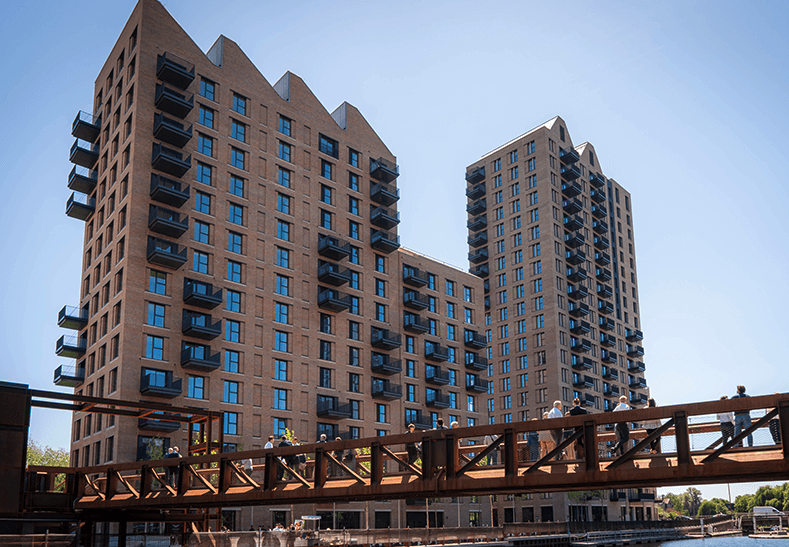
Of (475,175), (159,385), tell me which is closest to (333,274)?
(159,385)

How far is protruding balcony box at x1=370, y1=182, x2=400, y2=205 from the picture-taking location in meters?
87.5

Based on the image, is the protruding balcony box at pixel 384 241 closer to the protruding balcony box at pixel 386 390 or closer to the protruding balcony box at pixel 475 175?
the protruding balcony box at pixel 386 390

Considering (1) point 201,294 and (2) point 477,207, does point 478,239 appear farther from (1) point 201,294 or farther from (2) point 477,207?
(1) point 201,294

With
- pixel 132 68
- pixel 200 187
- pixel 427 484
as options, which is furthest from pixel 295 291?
pixel 427 484

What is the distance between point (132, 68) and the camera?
70.1 meters

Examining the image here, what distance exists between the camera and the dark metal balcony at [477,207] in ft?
411

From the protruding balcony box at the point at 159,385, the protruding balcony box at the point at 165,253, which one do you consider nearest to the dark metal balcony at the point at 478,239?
the protruding balcony box at the point at 165,253

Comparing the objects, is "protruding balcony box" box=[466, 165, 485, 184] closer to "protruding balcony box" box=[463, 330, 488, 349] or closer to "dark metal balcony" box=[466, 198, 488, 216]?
"dark metal balcony" box=[466, 198, 488, 216]

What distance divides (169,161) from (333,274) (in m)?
20.3

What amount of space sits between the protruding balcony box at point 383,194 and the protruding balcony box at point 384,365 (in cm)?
1854

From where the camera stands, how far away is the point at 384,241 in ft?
280

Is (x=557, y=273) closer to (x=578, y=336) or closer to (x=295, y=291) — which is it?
(x=578, y=336)


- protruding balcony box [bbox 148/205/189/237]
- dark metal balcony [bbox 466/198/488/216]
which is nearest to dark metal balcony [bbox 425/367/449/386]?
protruding balcony box [bbox 148/205/189/237]

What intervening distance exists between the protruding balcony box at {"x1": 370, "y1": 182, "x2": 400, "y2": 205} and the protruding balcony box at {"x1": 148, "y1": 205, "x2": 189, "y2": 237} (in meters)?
26.7
